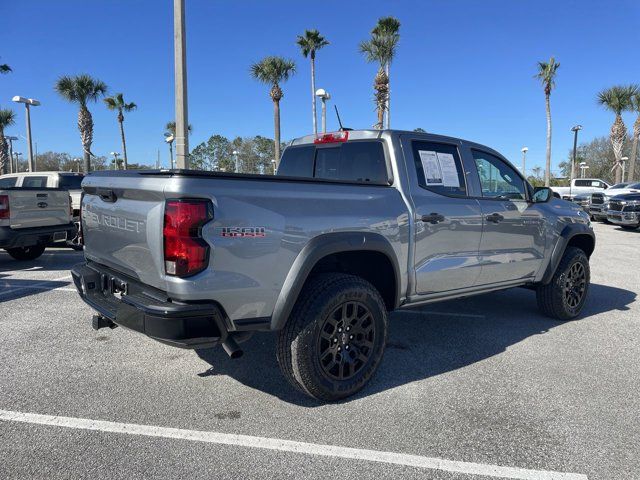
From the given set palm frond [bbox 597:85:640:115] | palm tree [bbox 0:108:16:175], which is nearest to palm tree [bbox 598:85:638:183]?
palm frond [bbox 597:85:640:115]

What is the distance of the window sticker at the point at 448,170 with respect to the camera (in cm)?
410

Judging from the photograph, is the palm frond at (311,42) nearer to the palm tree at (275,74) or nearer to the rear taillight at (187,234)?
the palm tree at (275,74)

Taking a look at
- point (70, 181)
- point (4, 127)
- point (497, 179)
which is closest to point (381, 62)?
point (70, 181)

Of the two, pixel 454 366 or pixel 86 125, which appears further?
pixel 86 125

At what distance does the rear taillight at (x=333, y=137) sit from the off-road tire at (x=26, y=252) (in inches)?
274

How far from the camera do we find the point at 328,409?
10.6 feet

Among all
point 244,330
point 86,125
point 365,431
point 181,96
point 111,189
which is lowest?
point 365,431

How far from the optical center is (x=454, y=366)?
3986 mm

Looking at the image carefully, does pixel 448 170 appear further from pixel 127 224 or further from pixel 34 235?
pixel 34 235

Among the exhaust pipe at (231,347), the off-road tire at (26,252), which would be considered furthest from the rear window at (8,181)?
the exhaust pipe at (231,347)

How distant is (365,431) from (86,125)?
37.6 m

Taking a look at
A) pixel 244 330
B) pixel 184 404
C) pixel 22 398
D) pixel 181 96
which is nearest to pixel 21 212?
pixel 181 96

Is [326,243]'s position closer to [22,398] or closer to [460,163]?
[460,163]

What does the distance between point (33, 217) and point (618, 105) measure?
128 ft
